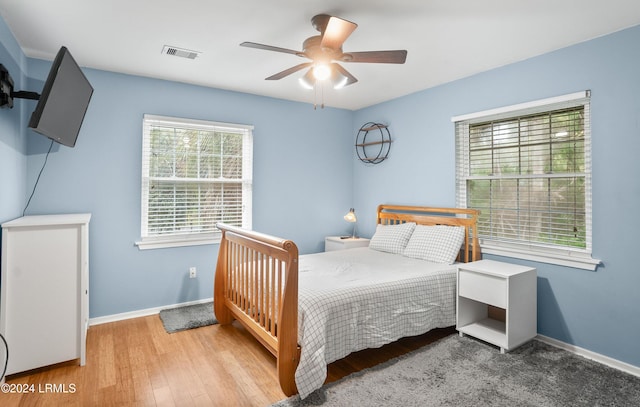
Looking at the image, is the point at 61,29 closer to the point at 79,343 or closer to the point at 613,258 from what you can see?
the point at 79,343

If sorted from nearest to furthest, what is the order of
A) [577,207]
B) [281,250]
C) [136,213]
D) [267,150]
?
1. [281,250]
2. [577,207]
3. [136,213]
4. [267,150]

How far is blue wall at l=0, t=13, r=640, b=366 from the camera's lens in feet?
8.20

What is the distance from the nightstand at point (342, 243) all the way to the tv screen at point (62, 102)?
2937 mm

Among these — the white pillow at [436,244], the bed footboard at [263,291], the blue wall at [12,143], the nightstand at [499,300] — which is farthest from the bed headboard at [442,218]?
the blue wall at [12,143]

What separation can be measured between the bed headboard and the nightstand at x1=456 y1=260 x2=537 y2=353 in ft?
1.09

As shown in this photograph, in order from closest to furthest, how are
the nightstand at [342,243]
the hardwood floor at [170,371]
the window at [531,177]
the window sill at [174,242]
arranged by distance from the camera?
1. the hardwood floor at [170,371]
2. the window at [531,177]
3. the window sill at [174,242]
4. the nightstand at [342,243]

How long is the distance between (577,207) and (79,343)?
392 cm

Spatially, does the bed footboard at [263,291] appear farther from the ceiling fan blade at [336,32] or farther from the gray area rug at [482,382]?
the ceiling fan blade at [336,32]

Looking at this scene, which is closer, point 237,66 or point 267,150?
point 237,66

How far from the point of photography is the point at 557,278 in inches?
111

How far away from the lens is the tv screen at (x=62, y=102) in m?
2.10

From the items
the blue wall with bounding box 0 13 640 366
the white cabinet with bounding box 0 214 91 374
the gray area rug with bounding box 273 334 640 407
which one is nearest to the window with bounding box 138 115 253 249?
the blue wall with bounding box 0 13 640 366

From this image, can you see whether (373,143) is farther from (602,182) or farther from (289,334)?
(289,334)

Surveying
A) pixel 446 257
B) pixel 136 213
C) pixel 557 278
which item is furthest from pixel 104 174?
pixel 557 278
